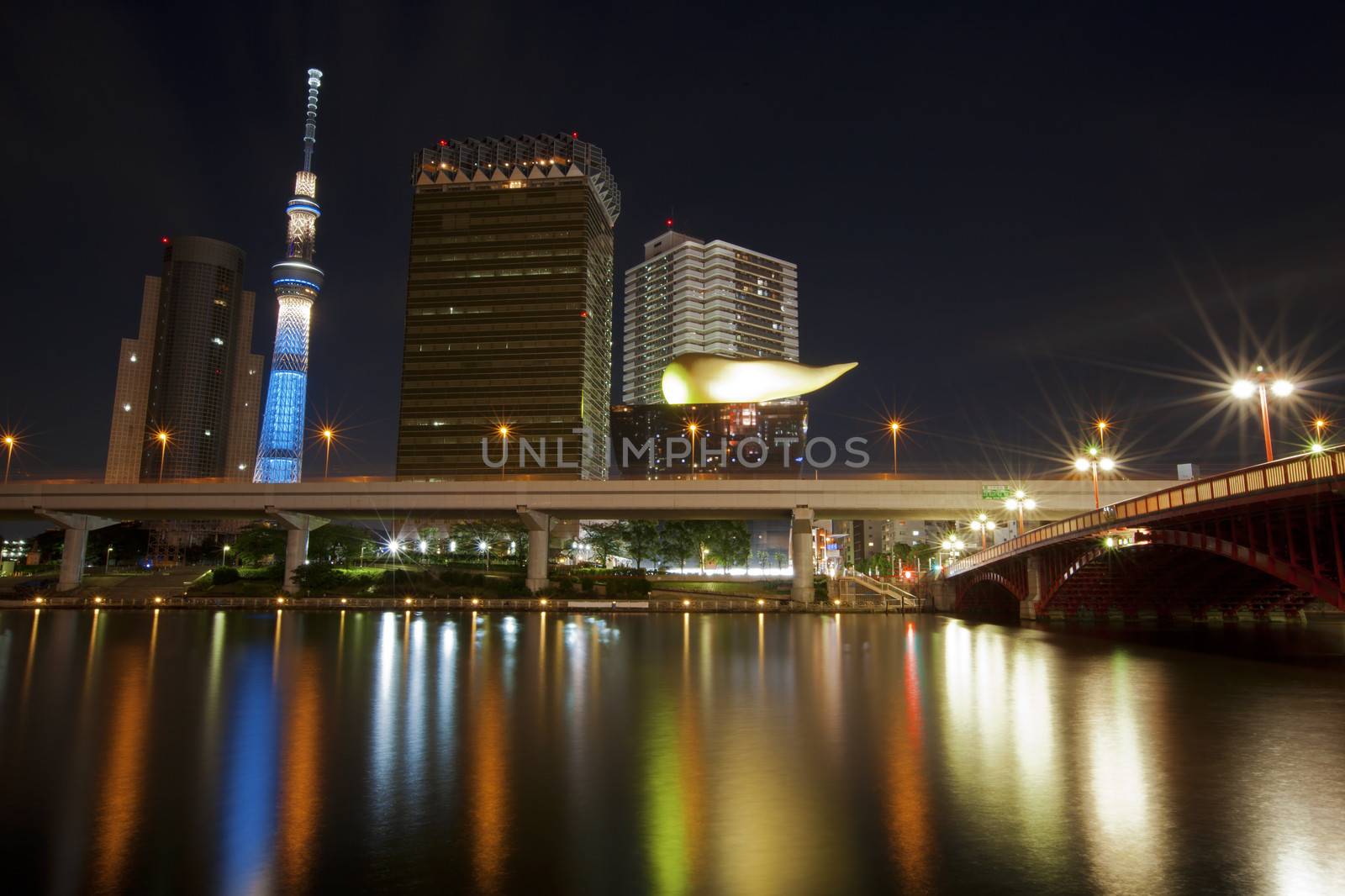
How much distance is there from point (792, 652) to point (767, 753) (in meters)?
18.6

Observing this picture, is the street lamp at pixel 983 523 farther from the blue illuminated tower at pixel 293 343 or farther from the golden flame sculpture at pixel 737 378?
the blue illuminated tower at pixel 293 343

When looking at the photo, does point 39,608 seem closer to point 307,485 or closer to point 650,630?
point 307,485

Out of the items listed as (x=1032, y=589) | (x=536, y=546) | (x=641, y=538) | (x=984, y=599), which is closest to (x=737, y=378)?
(x=641, y=538)

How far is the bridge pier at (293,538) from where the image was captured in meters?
68.3

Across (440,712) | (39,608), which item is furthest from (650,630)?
(39,608)

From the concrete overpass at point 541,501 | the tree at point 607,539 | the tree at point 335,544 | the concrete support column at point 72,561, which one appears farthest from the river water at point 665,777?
the tree at point 607,539

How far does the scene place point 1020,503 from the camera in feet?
184

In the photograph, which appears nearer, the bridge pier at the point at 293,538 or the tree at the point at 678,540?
the bridge pier at the point at 293,538

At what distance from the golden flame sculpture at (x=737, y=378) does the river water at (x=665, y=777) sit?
92.8 metres

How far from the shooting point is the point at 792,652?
32312 millimetres

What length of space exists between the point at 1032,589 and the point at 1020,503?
7.17 meters

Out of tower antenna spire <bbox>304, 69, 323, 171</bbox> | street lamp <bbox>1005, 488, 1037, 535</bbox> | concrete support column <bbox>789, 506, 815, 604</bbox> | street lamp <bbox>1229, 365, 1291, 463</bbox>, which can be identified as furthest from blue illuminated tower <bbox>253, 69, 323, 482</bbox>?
street lamp <bbox>1229, 365, 1291, 463</bbox>

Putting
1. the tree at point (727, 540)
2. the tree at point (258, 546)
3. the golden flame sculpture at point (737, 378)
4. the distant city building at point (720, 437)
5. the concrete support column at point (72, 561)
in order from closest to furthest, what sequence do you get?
1. the concrete support column at point (72, 561)
2. the tree at point (258, 546)
3. the tree at point (727, 540)
4. the golden flame sculpture at point (737, 378)
5. the distant city building at point (720, 437)

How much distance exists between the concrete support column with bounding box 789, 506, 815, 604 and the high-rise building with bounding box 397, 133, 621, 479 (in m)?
82.8
